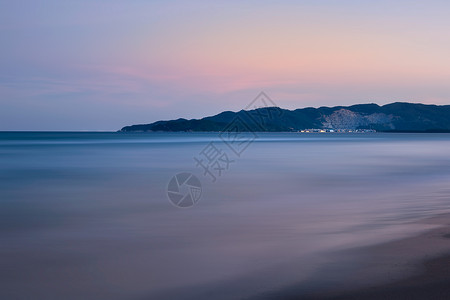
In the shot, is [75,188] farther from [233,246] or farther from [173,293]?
[173,293]

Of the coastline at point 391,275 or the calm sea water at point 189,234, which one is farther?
the calm sea water at point 189,234

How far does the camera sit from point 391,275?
7.35 metres

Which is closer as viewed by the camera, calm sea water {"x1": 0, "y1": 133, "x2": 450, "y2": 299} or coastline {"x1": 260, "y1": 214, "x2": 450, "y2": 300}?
coastline {"x1": 260, "y1": 214, "x2": 450, "y2": 300}

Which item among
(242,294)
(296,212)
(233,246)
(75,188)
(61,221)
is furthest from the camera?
(75,188)

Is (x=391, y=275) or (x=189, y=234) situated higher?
(x=391, y=275)

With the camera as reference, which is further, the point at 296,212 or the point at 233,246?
the point at 296,212

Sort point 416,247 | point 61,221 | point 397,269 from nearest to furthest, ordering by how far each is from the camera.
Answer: point 397,269, point 416,247, point 61,221

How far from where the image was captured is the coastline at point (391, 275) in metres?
6.55

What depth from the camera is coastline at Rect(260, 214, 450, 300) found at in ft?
21.5

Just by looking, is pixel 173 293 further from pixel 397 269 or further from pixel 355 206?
pixel 355 206

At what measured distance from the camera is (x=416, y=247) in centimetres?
924

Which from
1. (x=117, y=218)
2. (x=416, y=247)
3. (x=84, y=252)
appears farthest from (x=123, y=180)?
(x=416, y=247)

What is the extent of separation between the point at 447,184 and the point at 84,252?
18.4 m

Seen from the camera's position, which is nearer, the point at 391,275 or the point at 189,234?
the point at 391,275
